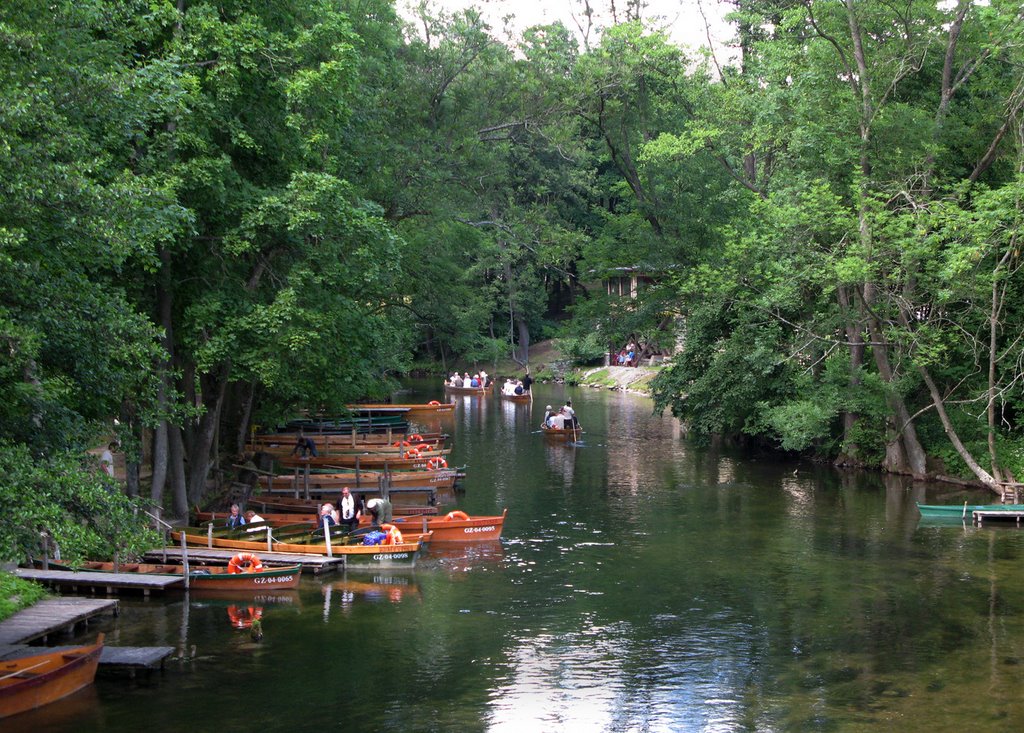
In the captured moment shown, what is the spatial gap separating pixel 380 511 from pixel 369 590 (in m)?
4.20

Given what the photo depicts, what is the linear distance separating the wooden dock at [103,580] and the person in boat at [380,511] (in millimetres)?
6031

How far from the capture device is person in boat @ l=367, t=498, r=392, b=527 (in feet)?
87.1

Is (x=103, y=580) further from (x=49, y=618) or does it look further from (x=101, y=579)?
(x=49, y=618)

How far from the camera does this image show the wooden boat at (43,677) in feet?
48.7

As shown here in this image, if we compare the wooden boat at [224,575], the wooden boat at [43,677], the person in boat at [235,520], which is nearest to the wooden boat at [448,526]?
the person in boat at [235,520]

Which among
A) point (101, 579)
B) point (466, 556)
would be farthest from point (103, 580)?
point (466, 556)

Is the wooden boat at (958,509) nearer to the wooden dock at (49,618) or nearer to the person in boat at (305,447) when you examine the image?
the person in boat at (305,447)

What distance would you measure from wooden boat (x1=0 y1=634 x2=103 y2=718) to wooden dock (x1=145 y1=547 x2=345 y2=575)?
655 cm

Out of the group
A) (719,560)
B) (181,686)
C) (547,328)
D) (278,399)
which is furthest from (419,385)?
(181,686)

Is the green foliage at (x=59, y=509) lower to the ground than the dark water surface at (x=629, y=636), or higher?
higher

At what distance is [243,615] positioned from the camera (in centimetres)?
2061

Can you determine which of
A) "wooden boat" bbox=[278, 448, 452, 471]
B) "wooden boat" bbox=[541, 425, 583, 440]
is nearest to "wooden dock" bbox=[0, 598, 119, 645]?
"wooden boat" bbox=[278, 448, 452, 471]

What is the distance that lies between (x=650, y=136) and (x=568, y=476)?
66.0 feet

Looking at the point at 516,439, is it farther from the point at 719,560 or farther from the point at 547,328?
the point at 547,328
